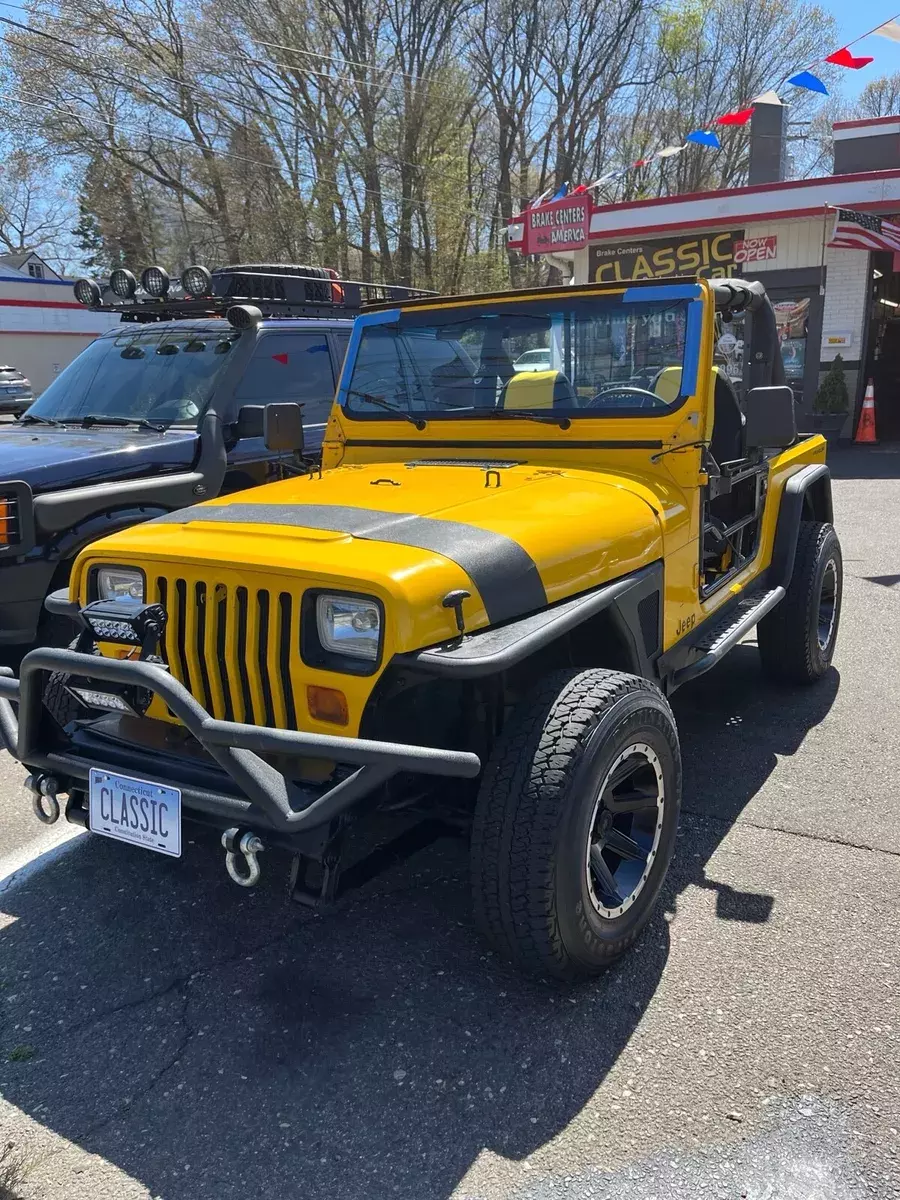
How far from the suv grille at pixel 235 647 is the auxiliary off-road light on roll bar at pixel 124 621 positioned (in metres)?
0.09

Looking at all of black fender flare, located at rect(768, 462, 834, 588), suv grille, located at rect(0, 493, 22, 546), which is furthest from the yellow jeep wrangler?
suv grille, located at rect(0, 493, 22, 546)

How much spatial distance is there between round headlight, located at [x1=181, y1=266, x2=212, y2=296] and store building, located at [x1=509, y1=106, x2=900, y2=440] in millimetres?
9891

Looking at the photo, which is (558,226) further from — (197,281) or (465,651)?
(465,651)

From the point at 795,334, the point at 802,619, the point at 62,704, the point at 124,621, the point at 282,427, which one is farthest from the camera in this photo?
the point at 795,334

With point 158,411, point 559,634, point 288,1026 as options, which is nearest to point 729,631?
point 559,634

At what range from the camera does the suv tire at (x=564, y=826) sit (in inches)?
95.0

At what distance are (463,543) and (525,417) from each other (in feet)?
4.39

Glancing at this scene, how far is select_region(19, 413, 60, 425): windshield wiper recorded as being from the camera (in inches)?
235

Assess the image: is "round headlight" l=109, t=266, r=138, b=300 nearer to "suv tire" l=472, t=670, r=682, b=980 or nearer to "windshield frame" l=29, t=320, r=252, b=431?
"windshield frame" l=29, t=320, r=252, b=431

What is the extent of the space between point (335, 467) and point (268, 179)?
25959mm

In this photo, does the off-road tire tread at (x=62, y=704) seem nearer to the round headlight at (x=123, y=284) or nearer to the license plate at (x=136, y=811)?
the license plate at (x=136, y=811)

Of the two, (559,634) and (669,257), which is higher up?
(669,257)

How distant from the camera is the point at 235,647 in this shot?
2566 mm

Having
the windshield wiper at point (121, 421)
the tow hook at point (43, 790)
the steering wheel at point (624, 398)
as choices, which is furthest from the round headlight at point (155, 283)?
the tow hook at point (43, 790)
